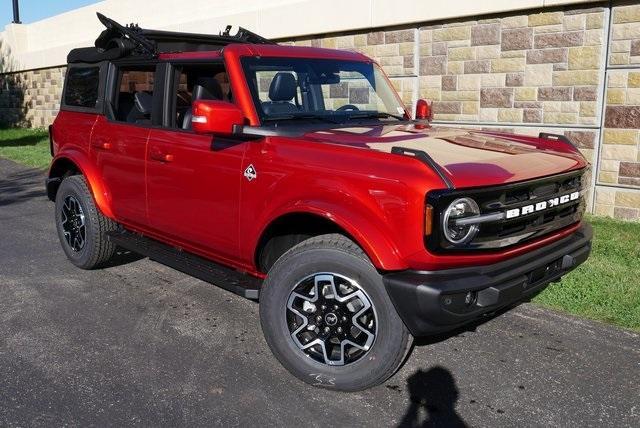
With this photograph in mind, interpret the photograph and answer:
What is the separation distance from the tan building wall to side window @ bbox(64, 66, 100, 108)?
487 cm

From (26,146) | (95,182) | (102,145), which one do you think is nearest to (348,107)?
(102,145)

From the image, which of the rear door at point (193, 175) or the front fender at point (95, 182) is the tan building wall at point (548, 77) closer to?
the rear door at point (193, 175)

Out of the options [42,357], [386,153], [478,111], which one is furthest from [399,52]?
[42,357]

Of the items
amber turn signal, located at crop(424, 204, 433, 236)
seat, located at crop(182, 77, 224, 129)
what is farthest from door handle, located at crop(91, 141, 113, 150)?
amber turn signal, located at crop(424, 204, 433, 236)

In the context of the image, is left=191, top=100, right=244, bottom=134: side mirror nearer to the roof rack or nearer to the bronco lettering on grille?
the roof rack

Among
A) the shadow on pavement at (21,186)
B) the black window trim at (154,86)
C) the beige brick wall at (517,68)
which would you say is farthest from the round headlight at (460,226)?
the shadow on pavement at (21,186)

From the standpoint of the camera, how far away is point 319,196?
11.0 ft

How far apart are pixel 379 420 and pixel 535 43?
593 cm

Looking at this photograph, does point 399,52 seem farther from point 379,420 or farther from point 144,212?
point 379,420

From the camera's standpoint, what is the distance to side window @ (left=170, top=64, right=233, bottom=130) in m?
4.29

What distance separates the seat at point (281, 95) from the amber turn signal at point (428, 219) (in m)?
1.46

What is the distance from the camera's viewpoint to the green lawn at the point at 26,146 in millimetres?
13703

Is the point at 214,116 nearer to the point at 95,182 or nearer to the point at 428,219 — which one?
the point at 428,219

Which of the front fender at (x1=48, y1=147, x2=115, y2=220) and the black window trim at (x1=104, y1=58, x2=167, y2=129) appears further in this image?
the front fender at (x1=48, y1=147, x2=115, y2=220)
